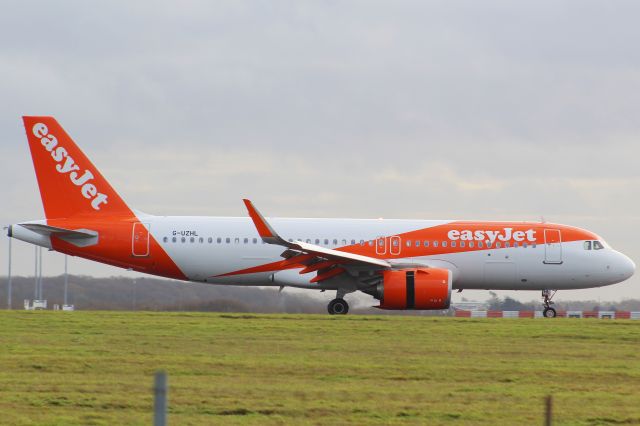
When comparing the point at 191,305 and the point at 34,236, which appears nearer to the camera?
the point at 34,236

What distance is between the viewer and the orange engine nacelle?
29703mm

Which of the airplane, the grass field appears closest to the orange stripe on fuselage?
the airplane

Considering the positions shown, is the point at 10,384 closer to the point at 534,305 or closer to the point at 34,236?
the point at 34,236

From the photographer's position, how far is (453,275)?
33281mm

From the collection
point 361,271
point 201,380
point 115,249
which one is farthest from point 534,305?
point 201,380

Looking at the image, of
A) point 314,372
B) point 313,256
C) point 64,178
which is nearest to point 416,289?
point 313,256

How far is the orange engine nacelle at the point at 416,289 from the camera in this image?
29703 mm

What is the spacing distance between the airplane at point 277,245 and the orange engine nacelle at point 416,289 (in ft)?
6.84

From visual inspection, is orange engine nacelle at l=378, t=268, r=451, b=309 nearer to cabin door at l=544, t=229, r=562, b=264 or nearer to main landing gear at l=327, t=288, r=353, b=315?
main landing gear at l=327, t=288, r=353, b=315

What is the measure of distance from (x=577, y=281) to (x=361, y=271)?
7.70 m

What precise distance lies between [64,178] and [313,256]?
922 cm

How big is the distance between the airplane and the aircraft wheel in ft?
0.10

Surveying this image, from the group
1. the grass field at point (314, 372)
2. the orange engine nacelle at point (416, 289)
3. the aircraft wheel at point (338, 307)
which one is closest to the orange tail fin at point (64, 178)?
the aircraft wheel at point (338, 307)

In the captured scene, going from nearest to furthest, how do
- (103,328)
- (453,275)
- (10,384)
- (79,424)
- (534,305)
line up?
(79,424), (10,384), (103,328), (453,275), (534,305)
